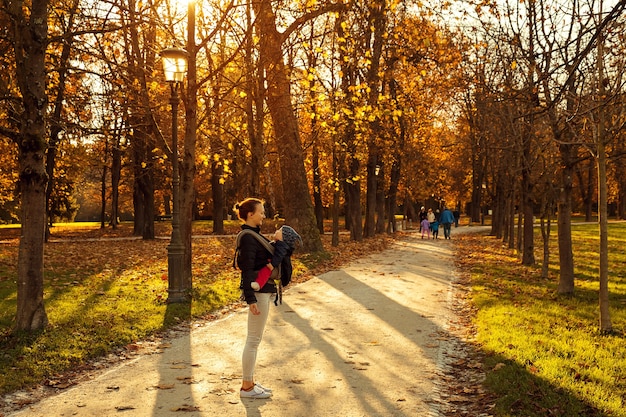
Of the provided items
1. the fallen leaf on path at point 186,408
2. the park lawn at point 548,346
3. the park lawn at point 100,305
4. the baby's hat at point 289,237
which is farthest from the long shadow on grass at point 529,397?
the park lawn at point 100,305

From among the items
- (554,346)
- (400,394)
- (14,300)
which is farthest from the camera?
(14,300)

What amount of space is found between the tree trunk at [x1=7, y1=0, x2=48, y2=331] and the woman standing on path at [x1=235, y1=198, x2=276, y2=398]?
370 centimetres

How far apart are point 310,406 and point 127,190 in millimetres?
51911

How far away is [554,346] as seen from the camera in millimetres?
7773

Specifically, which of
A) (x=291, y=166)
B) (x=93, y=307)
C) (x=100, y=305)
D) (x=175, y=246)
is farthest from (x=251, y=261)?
(x=291, y=166)

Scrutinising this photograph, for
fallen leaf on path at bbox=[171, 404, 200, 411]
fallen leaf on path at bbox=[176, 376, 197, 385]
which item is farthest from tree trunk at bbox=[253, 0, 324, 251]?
fallen leaf on path at bbox=[171, 404, 200, 411]

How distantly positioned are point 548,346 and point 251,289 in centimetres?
428

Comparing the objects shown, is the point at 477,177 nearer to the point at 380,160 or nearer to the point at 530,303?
the point at 380,160

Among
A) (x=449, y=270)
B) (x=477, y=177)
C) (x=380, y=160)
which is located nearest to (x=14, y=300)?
(x=449, y=270)

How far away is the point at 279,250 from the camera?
228 inches

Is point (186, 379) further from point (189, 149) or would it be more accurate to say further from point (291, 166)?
Result: point (291, 166)

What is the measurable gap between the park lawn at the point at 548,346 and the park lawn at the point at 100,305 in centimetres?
454

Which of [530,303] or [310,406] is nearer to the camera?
[310,406]

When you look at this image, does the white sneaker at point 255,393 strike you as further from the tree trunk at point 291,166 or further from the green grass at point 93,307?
the tree trunk at point 291,166
